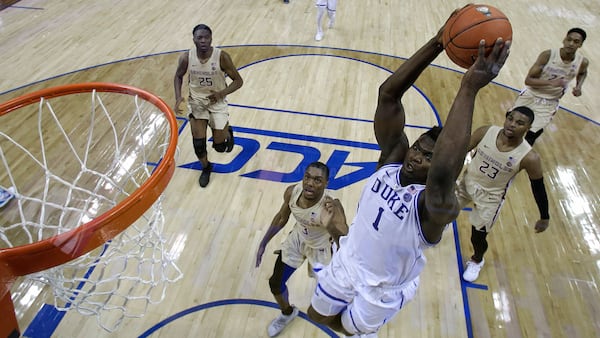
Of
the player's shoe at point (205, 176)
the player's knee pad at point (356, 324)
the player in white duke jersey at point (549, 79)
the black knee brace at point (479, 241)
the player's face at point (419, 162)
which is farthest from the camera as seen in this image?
the player's shoe at point (205, 176)

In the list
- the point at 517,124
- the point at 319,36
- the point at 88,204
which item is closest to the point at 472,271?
the point at 517,124

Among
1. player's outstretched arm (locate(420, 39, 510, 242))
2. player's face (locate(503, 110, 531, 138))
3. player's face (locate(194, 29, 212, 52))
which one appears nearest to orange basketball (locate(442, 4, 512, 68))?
player's outstretched arm (locate(420, 39, 510, 242))

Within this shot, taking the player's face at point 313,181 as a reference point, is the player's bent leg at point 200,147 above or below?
below

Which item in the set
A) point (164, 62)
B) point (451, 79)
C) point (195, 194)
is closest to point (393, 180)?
point (195, 194)

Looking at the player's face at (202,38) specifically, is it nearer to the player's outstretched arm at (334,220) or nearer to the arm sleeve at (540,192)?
the player's outstretched arm at (334,220)

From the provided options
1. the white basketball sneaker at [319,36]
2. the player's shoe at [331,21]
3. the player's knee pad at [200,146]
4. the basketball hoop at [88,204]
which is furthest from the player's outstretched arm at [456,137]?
the player's shoe at [331,21]

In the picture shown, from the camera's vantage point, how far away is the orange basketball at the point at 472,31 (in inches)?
64.0

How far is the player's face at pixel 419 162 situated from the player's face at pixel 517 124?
1.55m

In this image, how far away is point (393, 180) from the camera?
74.3 inches

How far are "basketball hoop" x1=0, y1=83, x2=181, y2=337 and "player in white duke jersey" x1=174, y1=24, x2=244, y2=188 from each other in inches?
14.4

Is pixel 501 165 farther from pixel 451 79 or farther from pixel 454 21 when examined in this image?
pixel 451 79

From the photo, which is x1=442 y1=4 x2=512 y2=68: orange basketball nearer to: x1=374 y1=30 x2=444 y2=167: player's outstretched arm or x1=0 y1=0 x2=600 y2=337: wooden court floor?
x1=374 y1=30 x2=444 y2=167: player's outstretched arm

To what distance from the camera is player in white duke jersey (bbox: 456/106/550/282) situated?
307 centimetres

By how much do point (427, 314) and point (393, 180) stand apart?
1925mm
